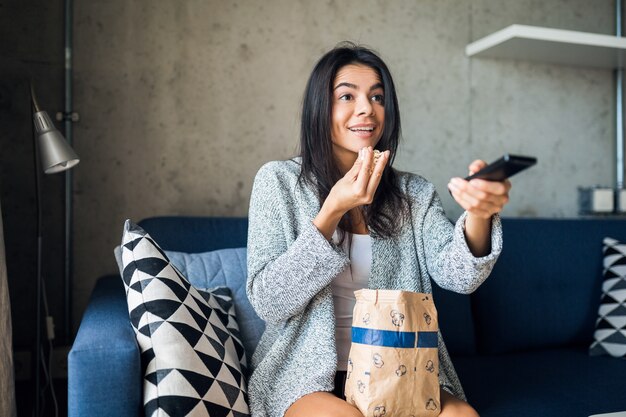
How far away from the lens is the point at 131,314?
50.3 inches

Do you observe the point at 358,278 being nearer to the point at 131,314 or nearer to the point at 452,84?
the point at 131,314

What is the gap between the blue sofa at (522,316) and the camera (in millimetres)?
1529

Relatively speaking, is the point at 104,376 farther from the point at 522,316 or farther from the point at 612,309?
the point at 612,309

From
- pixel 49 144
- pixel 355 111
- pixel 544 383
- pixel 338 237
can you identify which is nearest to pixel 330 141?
pixel 355 111

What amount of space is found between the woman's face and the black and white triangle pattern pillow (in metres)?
0.54

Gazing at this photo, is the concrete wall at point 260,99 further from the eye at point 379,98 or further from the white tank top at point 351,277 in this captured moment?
the white tank top at point 351,277

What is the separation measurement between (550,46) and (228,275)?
1.69 m

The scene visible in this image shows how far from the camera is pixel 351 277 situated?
147cm

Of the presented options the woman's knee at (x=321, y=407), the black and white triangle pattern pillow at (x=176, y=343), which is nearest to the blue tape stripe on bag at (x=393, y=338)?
the woman's knee at (x=321, y=407)

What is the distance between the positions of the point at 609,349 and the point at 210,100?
167cm

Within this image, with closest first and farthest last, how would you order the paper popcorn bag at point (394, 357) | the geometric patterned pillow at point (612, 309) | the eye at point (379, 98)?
the paper popcorn bag at point (394, 357) < the eye at point (379, 98) < the geometric patterned pillow at point (612, 309)

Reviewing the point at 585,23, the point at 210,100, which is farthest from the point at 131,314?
the point at 585,23

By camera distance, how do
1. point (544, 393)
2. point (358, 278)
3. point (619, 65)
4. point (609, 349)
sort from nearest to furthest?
point (358, 278) < point (544, 393) < point (609, 349) < point (619, 65)

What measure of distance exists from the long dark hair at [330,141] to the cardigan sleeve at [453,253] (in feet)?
0.25
